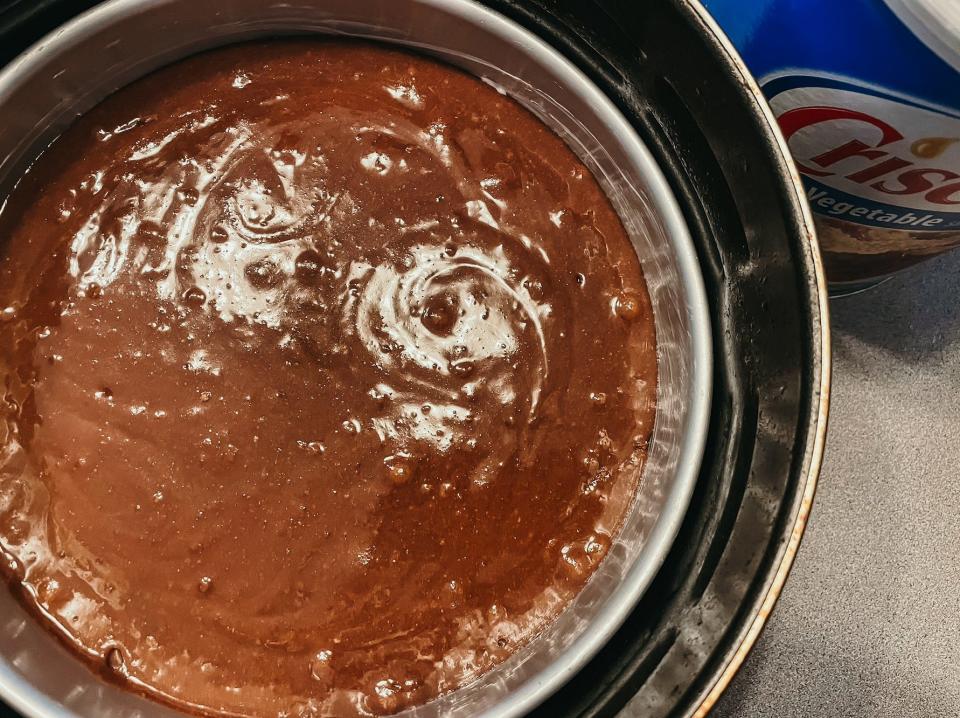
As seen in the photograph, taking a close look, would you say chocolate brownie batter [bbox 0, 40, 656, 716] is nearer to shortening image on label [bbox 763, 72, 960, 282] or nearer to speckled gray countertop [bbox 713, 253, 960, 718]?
shortening image on label [bbox 763, 72, 960, 282]

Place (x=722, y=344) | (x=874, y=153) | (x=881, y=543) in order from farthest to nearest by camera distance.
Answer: (x=881, y=543), (x=722, y=344), (x=874, y=153)

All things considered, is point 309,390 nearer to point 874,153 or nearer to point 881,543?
point 874,153

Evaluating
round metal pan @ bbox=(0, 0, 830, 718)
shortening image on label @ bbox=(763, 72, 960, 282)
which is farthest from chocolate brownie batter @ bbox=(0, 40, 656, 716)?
shortening image on label @ bbox=(763, 72, 960, 282)

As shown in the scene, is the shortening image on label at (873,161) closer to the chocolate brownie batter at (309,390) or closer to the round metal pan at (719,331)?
the round metal pan at (719,331)

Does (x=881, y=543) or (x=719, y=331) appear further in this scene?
(x=881, y=543)

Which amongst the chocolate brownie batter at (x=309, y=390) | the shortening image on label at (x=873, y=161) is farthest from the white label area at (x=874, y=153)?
the chocolate brownie batter at (x=309, y=390)

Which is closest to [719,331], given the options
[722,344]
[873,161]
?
[722,344]

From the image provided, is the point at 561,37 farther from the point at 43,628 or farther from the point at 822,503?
the point at 43,628

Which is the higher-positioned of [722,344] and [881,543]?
[722,344]
